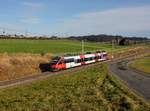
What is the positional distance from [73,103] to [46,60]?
42.0m

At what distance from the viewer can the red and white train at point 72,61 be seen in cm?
6099

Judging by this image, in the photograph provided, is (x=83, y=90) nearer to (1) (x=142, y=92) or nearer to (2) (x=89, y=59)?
(1) (x=142, y=92)

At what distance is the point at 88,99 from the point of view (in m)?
29.4

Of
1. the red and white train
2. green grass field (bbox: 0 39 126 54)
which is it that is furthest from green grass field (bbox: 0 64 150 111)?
green grass field (bbox: 0 39 126 54)

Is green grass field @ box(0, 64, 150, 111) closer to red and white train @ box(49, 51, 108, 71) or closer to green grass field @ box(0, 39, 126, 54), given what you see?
red and white train @ box(49, 51, 108, 71)

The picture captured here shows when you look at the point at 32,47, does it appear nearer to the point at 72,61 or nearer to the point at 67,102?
the point at 72,61

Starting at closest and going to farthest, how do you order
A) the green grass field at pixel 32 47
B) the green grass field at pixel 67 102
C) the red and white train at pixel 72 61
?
the green grass field at pixel 67 102 < the red and white train at pixel 72 61 < the green grass field at pixel 32 47

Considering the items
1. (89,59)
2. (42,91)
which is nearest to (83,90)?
(42,91)

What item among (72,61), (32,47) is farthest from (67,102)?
(32,47)

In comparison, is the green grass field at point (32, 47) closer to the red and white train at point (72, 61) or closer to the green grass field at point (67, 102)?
the red and white train at point (72, 61)

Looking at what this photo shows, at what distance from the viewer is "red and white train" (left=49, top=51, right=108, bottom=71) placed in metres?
61.0

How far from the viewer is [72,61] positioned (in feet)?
225

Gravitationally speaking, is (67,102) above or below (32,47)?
above

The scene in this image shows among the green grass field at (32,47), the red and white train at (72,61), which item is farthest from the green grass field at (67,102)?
the green grass field at (32,47)
